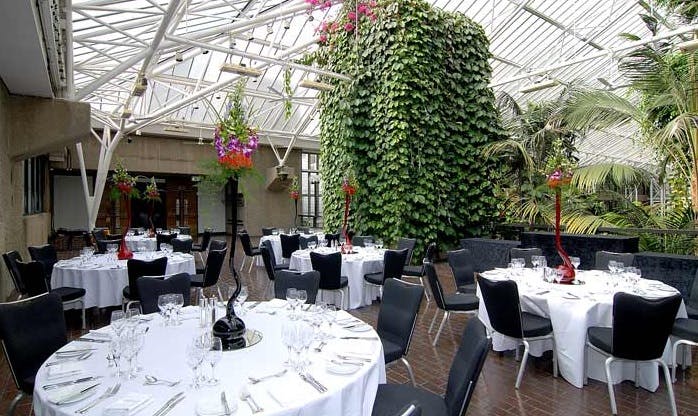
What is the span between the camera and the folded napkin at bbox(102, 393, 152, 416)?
5.31 ft

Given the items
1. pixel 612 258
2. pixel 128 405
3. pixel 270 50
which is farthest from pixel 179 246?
pixel 612 258

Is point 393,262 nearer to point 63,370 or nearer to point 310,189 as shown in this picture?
point 63,370

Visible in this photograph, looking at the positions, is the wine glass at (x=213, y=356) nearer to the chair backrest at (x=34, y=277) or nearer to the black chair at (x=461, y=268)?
the black chair at (x=461, y=268)

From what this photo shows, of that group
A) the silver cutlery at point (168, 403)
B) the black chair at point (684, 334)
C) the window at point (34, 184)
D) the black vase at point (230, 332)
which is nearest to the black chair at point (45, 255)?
the window at point (34, 184)

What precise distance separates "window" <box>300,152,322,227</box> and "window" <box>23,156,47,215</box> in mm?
10881

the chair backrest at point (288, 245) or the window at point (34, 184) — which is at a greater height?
the window at point (34, 184)

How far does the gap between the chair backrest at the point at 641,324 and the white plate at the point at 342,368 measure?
6.70 ft

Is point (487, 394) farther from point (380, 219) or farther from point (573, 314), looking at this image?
point (380, 219)

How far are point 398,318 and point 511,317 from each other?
1002 mm

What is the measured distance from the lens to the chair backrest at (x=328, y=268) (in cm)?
530

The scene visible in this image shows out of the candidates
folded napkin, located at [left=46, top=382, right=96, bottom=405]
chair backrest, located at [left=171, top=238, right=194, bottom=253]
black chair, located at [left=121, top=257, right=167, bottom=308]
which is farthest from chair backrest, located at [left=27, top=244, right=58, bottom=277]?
folded napkin, located at [left=46, top=382, right=96, bottom=405]

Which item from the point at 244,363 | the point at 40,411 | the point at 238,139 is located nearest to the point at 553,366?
the point at 244,363

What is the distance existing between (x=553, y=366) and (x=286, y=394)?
10.1ft

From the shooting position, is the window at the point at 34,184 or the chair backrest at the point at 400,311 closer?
the chair backrest at the point at 400,311
